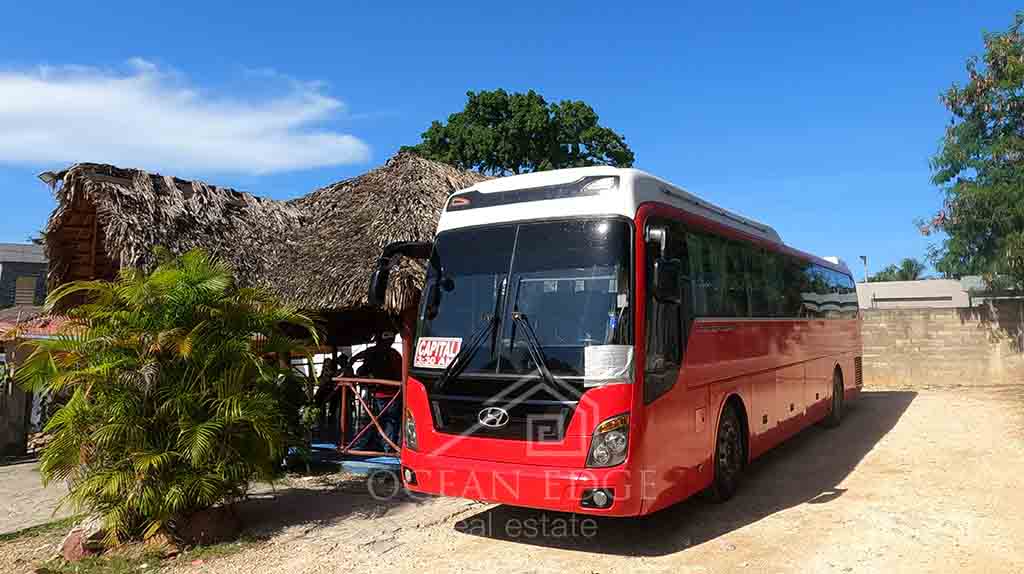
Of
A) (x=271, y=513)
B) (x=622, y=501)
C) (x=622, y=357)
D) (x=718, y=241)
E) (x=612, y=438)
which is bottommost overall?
A: (x=271, y=513)

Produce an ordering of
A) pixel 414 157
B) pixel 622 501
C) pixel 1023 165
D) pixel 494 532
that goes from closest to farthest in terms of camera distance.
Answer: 1. pixel 622 501
2. pixel 494 532
3. pixel 414 157
4. pixel 1023 165

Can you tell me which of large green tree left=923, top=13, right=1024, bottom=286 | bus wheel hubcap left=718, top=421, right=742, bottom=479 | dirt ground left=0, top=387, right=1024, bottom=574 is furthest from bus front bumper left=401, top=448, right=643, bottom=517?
large green tree left=923, top=13, right=1024, bottom=286

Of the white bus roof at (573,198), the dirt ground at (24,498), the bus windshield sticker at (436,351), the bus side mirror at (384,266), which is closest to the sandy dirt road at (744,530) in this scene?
the bus windshield sticker at (436,351)

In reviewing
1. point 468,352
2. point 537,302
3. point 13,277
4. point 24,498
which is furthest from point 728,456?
point 13,277

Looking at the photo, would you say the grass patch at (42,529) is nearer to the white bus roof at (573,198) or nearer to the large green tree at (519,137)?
the white bus roof at (573,198)

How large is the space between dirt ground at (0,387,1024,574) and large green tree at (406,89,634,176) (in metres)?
23.9

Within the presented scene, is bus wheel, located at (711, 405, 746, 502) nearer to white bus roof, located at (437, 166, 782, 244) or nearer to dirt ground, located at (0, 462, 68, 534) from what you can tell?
white bus roof, located at (437, 166, 782, 244)

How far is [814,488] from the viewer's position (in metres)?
7.81

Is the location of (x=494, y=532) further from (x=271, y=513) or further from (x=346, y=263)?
(x=346, y=263)

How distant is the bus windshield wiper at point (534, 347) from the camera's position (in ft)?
17.6

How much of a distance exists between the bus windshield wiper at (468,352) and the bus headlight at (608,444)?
120cm

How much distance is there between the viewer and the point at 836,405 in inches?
473

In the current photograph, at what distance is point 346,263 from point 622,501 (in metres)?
6.07

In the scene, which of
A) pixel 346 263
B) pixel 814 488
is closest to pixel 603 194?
pixel 814 488
